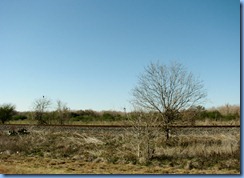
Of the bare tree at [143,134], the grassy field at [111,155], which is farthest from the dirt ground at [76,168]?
the bare tree at [143,134]

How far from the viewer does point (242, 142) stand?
9.01 meters

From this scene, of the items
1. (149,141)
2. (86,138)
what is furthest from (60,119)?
(149,141)

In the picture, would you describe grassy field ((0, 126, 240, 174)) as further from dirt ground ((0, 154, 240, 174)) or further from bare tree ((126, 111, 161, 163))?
bare tree ((126, 111, 161, 163))

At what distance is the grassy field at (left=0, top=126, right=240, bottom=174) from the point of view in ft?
31.1

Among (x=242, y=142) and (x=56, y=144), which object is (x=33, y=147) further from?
(x=242, y=142)

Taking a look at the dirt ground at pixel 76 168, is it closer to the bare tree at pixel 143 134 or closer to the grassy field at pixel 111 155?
the grassy field at pixel 111 155

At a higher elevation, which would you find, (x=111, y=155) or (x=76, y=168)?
(x=111, y=155)

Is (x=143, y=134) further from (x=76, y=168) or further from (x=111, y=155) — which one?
(x=76, y=168)

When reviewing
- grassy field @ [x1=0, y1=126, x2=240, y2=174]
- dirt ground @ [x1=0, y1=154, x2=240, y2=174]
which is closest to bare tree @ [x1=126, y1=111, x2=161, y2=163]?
grassy field @ [x1=0, y1=126, x2=240, y2=174]

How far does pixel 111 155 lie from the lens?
11773 millimetres

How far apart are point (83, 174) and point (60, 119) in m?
17.4

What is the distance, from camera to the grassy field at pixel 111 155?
9.48 m

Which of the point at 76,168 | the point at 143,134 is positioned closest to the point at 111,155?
the point at 143,134

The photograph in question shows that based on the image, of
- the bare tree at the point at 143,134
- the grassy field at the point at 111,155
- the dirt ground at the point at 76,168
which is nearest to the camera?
the dirt ground at the point at 76,168
